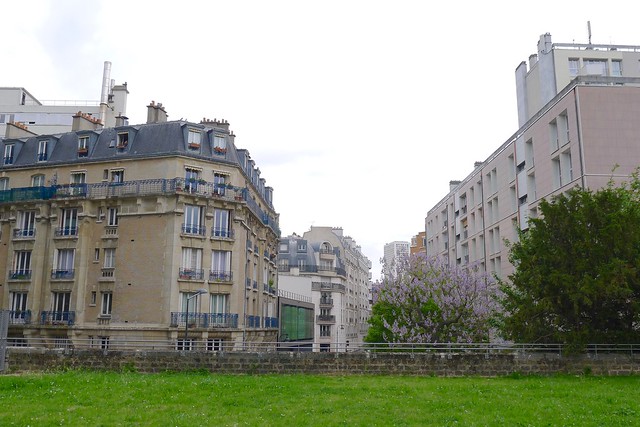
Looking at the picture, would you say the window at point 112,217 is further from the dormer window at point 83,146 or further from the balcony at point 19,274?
the balcony at point 19,274

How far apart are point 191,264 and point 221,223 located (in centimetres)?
338

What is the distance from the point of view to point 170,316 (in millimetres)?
33938

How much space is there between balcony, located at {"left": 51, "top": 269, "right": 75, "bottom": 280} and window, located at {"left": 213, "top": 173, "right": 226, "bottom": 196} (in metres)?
10.8

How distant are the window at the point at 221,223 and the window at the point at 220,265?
1193 millimetres

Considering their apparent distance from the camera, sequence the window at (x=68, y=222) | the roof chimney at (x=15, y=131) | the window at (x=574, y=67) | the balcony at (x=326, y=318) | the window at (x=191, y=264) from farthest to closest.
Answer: the balcony at (x=326, y=318) < the window at (x=574, y=67) < the roof chimney at (x=15, y=131) < the window at (x=68, y=222) < the window at (x=191, y=264)

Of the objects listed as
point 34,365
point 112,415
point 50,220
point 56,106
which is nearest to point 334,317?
point 56,106

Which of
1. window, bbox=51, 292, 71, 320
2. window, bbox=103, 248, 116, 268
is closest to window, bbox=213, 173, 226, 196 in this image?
window, bbox=103, 248, 116, 268

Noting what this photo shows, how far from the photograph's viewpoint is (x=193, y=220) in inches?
1415

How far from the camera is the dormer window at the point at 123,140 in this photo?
125 feet

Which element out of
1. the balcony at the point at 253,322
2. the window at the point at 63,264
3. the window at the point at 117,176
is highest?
the window at the point at 117,176

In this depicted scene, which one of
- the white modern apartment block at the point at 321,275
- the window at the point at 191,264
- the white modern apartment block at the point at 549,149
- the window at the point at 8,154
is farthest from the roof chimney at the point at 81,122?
the white modern apartment block at the point at 321,275

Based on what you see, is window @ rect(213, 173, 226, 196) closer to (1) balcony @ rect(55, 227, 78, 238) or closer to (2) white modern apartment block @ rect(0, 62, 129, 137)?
(1) balcony @ rect(55, 227, 78, 238)

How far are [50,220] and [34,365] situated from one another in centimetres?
Answer: 1558

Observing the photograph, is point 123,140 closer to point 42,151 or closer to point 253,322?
point 42,151
